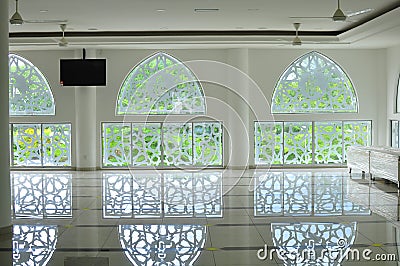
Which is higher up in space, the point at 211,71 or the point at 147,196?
the point at 211,71

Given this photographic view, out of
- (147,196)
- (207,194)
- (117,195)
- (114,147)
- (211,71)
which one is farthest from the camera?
(114,147)

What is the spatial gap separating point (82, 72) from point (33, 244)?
927 cm

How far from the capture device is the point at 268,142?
17.3m

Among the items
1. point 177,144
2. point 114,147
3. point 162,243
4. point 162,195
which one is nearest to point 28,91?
point 114,147

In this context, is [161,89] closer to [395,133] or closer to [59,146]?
[59,146]

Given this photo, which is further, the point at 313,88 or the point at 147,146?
the point at 313,88

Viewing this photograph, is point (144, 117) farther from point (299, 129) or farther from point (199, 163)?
point (299, 129)

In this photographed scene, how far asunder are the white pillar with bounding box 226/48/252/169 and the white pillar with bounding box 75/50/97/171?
3.61 metres

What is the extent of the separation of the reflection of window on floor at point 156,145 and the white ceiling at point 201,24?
92.5 inches

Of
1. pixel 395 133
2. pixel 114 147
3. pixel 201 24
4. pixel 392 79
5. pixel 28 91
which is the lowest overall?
pixel 114 147

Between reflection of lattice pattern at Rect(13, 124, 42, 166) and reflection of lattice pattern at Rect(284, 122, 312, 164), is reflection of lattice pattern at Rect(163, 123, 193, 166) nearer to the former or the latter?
reflection of lattice pattern at Rect(284, 122, 312, 164)

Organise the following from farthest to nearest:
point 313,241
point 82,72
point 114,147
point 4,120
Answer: point 114,147 < point 82,72 < point 4,120 < point 313,241

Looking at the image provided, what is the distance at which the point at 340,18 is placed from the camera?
10.1 metres

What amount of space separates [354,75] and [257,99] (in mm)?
2742
